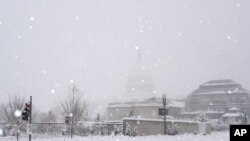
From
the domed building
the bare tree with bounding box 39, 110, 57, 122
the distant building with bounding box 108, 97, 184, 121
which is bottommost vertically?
the bare tree with bounding box 39, 110, 57, 122

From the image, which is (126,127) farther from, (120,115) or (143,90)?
(143,90)

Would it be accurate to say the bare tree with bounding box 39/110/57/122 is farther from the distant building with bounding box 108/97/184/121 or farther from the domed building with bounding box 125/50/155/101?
the domed building with bounding box 125/50/155/101

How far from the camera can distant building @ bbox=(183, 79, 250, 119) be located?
3875 inches

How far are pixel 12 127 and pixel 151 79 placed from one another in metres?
134

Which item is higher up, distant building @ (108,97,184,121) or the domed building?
the domed building

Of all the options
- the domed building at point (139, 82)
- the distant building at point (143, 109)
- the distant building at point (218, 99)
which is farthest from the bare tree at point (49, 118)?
the domed building at point (139, 82)

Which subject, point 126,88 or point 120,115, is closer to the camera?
point 120,115

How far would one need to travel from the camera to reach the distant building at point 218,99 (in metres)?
98.4

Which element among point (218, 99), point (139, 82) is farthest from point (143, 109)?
point (139, 82)

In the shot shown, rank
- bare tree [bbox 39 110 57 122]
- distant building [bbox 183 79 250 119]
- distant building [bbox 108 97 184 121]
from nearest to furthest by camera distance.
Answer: bare tree [bbox 39 110 57 122], distant building [bbox 183 79 250 119], distant building [bbox 108 97 184 121]

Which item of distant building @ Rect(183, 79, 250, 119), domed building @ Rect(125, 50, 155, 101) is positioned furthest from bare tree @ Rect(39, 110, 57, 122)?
domed building @ Rect(125, 50, 155, 101)

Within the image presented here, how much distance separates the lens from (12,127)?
3891 centimetres

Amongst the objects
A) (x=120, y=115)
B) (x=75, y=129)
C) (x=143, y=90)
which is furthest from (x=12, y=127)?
(x=143, y=90)

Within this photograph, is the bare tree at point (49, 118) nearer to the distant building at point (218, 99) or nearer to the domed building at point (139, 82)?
the distant building at point (218, 99)
